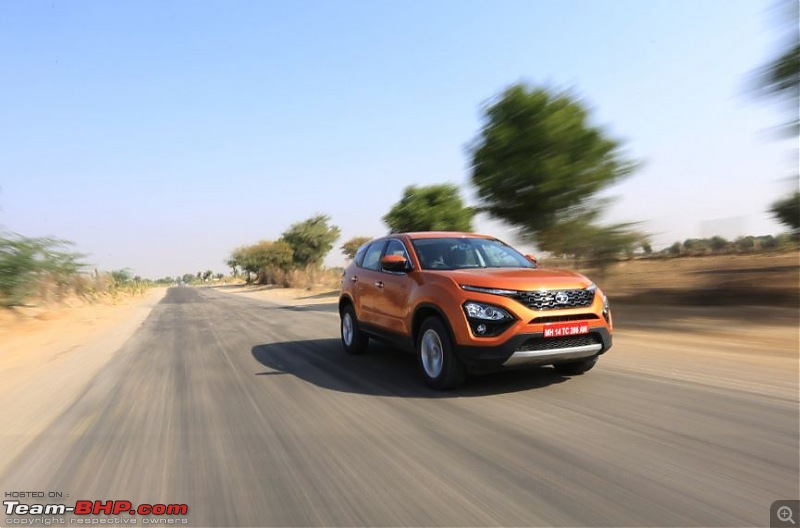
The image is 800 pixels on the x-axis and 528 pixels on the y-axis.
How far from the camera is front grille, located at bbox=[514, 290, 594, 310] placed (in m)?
5.20

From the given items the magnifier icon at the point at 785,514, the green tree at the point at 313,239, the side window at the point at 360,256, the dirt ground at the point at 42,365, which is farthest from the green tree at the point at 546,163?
the green tree at the point at 313,239

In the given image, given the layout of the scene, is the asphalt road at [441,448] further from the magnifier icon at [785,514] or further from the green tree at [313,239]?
the green tree at [313,239]

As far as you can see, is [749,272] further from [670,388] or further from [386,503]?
[386,503]

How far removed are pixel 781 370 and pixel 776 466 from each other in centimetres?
339

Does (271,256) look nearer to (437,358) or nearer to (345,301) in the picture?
(345,301)

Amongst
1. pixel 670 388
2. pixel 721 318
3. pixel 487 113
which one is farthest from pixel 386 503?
pixel 487 113

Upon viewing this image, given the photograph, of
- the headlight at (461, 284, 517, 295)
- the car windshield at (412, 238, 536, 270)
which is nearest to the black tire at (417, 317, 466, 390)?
the headlight at (461, 284, 517, 295)

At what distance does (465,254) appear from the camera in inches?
266

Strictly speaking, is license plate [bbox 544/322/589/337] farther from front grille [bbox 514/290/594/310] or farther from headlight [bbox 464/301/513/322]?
headlight [bbox 464/301/513/322]

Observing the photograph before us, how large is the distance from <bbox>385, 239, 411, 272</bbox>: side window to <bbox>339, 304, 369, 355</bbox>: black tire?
1.39 meters

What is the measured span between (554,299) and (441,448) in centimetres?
208

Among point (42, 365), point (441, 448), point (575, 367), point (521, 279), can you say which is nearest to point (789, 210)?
point (575, 367)

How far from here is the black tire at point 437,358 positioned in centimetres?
548

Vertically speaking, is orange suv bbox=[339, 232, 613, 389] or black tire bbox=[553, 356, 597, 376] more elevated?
orange suv bbox=[339, 232, 613, 389]
